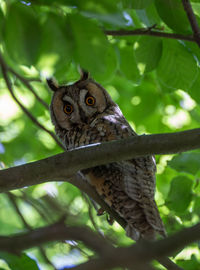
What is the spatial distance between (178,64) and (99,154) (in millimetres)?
964

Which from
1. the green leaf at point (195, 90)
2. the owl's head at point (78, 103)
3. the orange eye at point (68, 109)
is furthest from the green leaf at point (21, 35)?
the orange eye at point (68, 109)

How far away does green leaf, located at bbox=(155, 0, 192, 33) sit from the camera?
2.17 m

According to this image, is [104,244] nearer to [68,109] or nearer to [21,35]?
[21,35]

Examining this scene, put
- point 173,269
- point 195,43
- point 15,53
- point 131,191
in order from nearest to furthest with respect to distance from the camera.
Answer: point 15,53 → point 173,269 → point 195,43 → point 131,191

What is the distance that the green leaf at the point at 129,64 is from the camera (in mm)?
2980

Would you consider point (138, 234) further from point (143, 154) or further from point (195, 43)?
point (195, 43)

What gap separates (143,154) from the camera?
1893 millimetres

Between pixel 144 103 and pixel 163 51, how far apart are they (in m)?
1.35

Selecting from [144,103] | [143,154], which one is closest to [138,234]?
[143,154]

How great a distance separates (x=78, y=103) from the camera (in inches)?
132

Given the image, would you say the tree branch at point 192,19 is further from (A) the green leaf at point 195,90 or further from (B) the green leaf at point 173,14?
(A) the green leaf at point 195,90

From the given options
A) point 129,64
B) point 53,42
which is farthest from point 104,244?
point 129,64

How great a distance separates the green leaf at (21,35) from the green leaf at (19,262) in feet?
3.11

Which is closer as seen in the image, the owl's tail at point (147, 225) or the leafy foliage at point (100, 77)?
the leafy foliage at point (100, 77)
